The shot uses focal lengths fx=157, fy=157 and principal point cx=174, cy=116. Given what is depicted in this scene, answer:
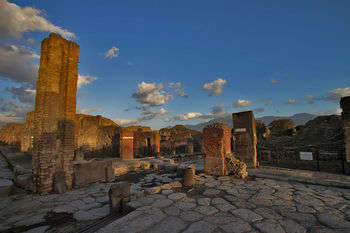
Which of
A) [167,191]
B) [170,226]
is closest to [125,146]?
[167,191]

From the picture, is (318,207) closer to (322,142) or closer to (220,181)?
(220,181)

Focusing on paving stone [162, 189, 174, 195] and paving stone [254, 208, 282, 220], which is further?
paving stone [162, 189, 174, 195]

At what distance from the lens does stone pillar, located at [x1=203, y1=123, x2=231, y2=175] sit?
5.82m

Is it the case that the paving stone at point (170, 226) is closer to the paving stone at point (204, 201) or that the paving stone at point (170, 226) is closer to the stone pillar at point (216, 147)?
the paving stone at point (204, 201)

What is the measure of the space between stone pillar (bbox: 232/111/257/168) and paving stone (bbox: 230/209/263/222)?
5540 millimetres

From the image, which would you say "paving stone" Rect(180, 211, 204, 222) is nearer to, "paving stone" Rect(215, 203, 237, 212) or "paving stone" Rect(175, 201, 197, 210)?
"paving stone" Rect(175, 201, 197, 210)

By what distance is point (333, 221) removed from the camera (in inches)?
93.4

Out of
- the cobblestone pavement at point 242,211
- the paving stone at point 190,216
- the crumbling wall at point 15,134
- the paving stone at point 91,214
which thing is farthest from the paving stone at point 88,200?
the crumbling wall at point 15,134

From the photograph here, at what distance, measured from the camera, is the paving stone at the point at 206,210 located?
110 inches

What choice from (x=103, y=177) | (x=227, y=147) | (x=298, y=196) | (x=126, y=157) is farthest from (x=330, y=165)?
(x=126, y=157)

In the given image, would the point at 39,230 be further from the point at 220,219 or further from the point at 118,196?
the point at 220,219

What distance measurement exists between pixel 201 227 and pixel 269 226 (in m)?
0.98

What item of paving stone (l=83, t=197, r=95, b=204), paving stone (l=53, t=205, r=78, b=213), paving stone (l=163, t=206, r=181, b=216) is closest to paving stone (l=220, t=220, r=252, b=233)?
paving stone (l=163, t=206, r=181, b=216)

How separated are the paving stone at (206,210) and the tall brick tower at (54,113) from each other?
4427 millimetres
